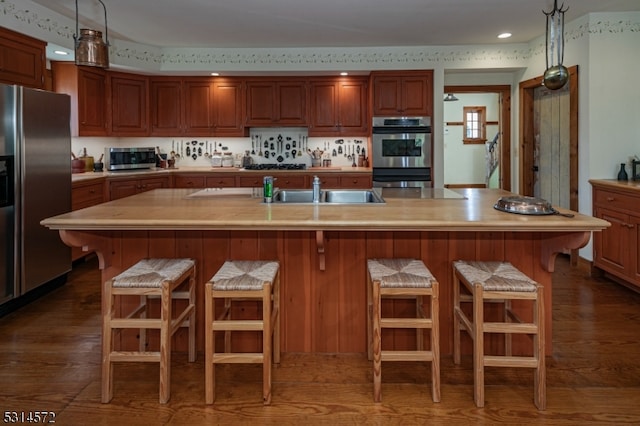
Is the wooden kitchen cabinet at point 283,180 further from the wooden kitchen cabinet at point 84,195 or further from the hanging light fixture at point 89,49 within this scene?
the hanging light fixture at point 89,49

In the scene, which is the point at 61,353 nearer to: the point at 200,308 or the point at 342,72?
the point at 200,308

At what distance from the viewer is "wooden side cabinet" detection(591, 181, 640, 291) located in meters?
3.54

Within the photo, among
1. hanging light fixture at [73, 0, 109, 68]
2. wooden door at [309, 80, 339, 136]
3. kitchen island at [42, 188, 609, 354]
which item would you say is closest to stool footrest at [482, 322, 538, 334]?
kitchen island at [42, 188, 609, 354]

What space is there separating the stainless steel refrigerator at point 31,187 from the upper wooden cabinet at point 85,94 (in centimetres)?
134

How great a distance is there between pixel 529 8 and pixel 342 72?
2226mm

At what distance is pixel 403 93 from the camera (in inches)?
219

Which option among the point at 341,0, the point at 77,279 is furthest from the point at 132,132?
the point at 341,0

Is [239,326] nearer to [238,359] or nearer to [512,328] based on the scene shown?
[238,359]

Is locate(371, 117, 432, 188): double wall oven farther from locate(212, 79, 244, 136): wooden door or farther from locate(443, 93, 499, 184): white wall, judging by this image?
locate(443, 93, 499, 184): white wall

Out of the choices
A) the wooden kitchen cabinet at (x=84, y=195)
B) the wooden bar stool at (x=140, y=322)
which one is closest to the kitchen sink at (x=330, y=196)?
the wooden bar stool at (x=140, y=322)

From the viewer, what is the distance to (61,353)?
2.63 m

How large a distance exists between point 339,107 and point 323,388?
4.34 metres

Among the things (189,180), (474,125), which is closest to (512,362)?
(189,180)

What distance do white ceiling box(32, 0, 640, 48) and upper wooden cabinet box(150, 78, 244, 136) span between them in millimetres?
590
